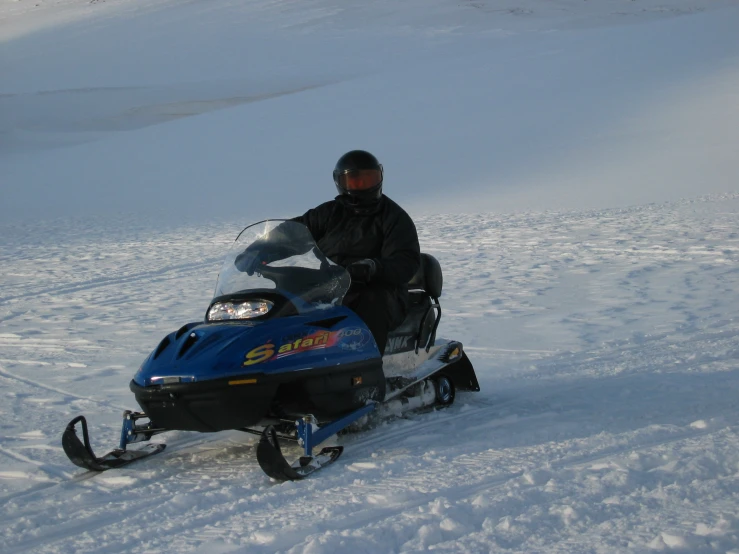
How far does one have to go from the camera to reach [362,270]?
448 cm

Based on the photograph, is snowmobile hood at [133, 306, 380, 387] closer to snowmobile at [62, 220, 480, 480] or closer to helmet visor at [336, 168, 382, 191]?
snowmobile at [62, 220, 480, 480]

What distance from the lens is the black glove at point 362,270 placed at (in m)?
4.48

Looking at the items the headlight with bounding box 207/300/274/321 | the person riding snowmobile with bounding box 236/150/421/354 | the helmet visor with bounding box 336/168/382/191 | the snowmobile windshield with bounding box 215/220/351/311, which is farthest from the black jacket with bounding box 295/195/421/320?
the headlight with bounding box 207/300/274/321

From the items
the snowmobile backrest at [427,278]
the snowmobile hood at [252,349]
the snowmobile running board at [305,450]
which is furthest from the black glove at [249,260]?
the snowmobile backrest at [427,278]

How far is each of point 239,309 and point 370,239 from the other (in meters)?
0.89

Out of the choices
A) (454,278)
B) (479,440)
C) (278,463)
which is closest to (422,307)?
(479,440)

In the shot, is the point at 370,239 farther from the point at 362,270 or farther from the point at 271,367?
the point at 271,367

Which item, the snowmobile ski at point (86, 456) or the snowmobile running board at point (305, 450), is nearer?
the snowmobile running board at point (305, 450)

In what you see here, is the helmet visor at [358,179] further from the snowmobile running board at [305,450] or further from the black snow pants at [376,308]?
the snowmobile running board at [305,450]

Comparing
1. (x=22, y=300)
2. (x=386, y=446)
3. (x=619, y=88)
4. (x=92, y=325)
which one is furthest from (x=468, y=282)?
Answer: (x=619, y=88)

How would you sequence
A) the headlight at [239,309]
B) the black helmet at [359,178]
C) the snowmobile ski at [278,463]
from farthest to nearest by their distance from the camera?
the black helmet at [359,178]
the headlight at [239,309]
the snowmobile ski at [278,463]

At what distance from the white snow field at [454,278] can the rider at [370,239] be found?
1.96 feet

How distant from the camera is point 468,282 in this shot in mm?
9062

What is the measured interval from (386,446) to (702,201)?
33.9ft
